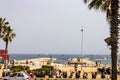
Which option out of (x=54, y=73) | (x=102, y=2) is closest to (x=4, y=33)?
(x=54, y=73)

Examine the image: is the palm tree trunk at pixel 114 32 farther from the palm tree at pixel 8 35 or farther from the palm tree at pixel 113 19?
the palm tree at pixel 8 35

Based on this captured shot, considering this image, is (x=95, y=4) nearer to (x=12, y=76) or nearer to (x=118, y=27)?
(x=118, y=27)

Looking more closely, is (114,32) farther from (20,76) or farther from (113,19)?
(20,76)

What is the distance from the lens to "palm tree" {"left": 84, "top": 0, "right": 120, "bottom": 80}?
19984 mm

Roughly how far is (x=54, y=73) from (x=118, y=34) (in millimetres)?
26609

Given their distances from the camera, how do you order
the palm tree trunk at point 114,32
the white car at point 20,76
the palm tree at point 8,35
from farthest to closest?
the palm tree at point 8,35 < the white car at point 20,76 < the palm tree trunk at point 114,32

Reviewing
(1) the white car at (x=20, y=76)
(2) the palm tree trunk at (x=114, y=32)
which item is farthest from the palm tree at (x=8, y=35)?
(2) the palm tree trunk at (x=114, y=32)

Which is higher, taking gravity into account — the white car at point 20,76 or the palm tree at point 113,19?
the palm tree at point 113,19

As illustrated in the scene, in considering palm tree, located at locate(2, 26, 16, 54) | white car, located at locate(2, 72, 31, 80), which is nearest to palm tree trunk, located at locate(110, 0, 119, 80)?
white car, located at locate(2, 72, 31, 80)

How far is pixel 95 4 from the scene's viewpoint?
70.0 feet

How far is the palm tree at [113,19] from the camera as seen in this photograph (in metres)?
20.0

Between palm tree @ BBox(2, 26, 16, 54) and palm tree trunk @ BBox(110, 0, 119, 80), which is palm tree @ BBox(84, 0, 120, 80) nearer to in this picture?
palm tree trunk @ BBox(110, 0, 119, 80)

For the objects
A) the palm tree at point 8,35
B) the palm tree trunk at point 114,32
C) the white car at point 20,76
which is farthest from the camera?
the palm tree at point 8,35

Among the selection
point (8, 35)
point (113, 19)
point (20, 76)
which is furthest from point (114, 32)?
point (8, 35)
